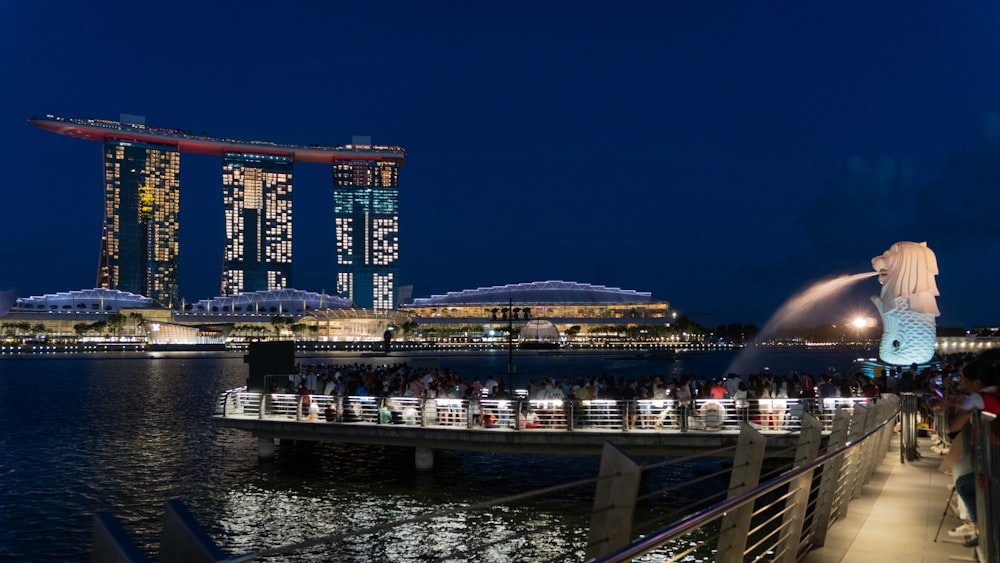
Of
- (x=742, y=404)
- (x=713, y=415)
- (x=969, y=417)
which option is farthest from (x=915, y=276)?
(x=969, y=417)

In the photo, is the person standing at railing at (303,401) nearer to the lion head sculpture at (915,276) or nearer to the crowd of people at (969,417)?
the crowd of people at (969,417)

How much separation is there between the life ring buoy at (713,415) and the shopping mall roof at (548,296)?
494ft

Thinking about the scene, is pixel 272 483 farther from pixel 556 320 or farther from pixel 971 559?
pixel 556 320

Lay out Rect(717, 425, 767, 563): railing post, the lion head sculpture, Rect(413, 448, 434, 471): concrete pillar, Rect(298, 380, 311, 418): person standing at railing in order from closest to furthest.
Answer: Rect(717, 425, 767, 563): railing post < Rect(298, 380, 311, 418): person standing at railing < Rect(413, 448, 434, 471): concrete pillar < the lion head sculpture

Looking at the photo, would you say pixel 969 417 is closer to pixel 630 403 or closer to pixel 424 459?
pixel 630 403

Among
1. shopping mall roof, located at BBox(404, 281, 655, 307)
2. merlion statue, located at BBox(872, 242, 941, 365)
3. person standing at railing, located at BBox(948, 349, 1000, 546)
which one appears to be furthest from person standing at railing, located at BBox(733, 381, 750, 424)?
shopping mall roof, located at BBox(404, 281, 655, 307)

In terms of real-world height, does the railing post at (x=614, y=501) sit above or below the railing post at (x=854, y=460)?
above

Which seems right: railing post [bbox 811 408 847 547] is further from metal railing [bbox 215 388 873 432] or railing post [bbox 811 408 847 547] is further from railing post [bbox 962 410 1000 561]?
metal railing [bbox 215 388 873 432]

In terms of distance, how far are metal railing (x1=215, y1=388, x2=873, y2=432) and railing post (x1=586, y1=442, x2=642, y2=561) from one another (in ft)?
44.0

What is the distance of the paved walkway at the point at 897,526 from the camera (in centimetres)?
672

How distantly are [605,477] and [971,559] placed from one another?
446 centimetres

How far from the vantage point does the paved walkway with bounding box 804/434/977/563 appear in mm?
6723

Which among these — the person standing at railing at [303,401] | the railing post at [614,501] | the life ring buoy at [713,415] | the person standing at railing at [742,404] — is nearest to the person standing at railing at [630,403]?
the life ring buoy at [713,415]

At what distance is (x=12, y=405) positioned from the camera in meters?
43.7
